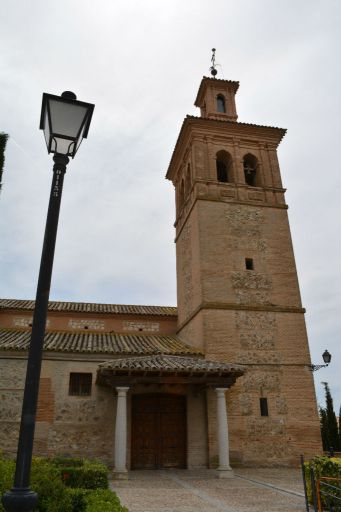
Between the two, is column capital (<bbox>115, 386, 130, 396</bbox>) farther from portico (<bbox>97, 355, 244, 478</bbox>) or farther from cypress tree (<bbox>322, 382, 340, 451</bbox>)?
cypress tree (<bbox>322, 382, 340, 451</bbox>)

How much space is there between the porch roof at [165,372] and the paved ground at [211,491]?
2.77 meters

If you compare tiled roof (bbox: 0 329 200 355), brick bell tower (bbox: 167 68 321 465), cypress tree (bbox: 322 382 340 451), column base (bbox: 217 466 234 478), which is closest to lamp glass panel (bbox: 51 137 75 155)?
column base (bbox: 217 466 234 478)

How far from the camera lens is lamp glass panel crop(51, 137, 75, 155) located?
12.1 ft

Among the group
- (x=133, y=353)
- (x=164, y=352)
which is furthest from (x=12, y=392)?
(x=164, y=352)

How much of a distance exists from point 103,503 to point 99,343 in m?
10.7

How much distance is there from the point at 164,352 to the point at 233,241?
5.59 m

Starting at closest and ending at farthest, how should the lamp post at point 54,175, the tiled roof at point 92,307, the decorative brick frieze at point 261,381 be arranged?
1. the lamp post at point 54,175
2. the decorative brick frieze at point 261,381
3. the tiled roof at point 92,307

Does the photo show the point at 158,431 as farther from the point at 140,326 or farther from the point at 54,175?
the point at 54,175

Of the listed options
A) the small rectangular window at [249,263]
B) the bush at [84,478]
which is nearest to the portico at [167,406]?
the bush at [84,478]

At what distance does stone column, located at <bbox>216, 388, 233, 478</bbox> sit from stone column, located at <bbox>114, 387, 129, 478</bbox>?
9.47 feet

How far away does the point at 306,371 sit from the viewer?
50.4 ft

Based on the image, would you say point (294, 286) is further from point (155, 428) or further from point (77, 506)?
point (77, 506)

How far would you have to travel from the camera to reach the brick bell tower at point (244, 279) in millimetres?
14289

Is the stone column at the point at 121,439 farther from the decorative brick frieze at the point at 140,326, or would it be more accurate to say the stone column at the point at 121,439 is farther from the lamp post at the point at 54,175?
the lamp post at the point at 54,175
